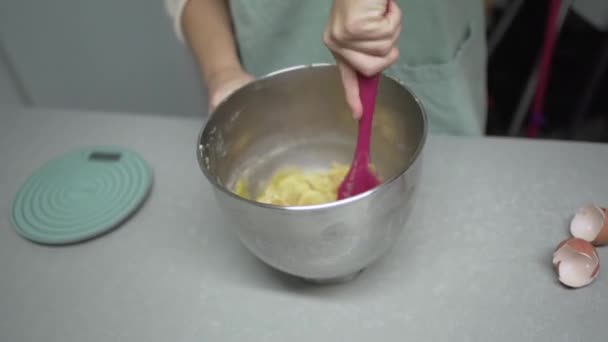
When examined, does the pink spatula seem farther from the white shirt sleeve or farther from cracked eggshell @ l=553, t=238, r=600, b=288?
the white shirt sleeve

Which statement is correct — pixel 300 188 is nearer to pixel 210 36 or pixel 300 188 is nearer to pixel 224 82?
pixel 224 82

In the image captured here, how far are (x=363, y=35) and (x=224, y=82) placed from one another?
310 millimetres

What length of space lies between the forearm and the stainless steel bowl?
131mm

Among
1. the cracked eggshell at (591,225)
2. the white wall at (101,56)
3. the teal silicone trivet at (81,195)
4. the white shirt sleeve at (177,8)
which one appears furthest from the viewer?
the white wall at (101,56)

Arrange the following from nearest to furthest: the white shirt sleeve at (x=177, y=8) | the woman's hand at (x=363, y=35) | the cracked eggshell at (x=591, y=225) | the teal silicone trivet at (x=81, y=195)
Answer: the woman's hand at (x=363, y=35), the cracked eggshell at (x=591, y=225), the teal silicone trivet at (x=81, y=195), the white shirt sleeve at (x=177, y=8)

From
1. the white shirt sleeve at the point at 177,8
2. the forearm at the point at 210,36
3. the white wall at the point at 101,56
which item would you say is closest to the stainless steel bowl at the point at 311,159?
the forearm at the point at 210,36

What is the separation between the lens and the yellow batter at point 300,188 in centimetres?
60

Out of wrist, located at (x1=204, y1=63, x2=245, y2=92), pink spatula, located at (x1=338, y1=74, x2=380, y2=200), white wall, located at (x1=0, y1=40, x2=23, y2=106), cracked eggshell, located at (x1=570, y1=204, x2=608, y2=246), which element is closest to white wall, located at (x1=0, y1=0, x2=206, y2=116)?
white wall, located at (x1=0, y1=40, x2=23, y2=106)

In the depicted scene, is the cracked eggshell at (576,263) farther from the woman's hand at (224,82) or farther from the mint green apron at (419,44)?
the woman's hand at (224,82)

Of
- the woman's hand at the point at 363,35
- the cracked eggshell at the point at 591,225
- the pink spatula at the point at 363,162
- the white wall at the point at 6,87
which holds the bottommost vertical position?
the white wall at the point at 6,87

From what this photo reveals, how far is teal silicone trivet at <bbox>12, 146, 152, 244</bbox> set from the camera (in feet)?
2.17

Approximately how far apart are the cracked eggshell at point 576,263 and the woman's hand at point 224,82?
0.42m

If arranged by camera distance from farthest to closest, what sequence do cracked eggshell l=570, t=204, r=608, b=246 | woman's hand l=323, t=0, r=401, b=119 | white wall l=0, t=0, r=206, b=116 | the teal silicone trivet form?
1. white wall l=0, t=0, r=206, b=116
2. the teal silicone trivet
3. cracked eggshell l=570, t=204, r=608, b=246
4. woman's hand l=323, t=0, r=401, b=119

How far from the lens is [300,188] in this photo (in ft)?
2.01
